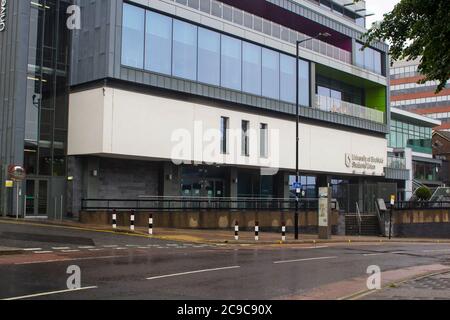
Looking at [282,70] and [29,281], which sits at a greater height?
[282,70]

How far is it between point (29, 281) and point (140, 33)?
23.6 meters

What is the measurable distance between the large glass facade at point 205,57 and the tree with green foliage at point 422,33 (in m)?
22.0

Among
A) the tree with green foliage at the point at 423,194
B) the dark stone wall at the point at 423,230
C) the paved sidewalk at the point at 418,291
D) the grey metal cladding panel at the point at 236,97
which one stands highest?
the grey metal cladding panel at the point at 236,97

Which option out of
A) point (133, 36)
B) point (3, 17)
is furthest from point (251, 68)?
point (3, 17)

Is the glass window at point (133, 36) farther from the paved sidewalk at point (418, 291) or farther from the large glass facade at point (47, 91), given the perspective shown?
the paved sidewalk at point (418, 291)

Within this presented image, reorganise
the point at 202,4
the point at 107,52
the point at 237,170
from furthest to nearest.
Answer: the point at 237,170 → the point at 202,4 → the point at 107,52

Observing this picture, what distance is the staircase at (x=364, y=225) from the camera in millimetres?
41000

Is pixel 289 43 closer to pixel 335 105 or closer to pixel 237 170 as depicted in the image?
pixel 335 105

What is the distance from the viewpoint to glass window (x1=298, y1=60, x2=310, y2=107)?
44.4 metres

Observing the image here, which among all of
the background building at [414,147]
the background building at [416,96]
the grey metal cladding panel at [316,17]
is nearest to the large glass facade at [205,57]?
the grey metal cladding panel at [316,17]

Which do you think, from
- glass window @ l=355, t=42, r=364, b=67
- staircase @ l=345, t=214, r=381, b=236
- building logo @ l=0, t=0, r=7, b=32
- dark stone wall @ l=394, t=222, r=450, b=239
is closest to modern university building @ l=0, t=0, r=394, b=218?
building logo @ l=0, t=0, r=7, b=32

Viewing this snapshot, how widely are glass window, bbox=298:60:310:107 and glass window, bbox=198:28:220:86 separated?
9345 mm

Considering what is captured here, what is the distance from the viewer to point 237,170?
41438 mm
